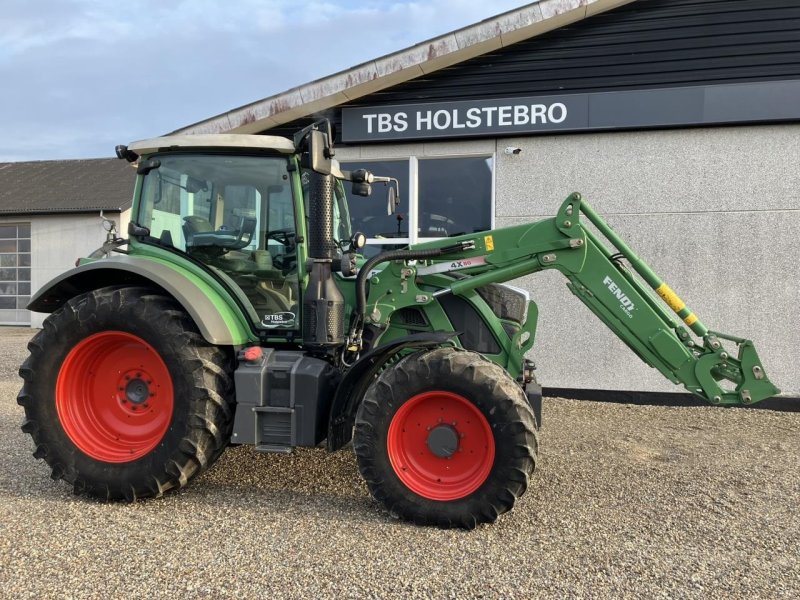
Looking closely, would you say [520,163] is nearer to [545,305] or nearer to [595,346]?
[545,305]

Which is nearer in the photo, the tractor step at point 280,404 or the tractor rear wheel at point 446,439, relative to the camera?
the tractor rear wheel at point 446,439

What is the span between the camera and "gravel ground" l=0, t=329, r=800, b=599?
9.46 ft

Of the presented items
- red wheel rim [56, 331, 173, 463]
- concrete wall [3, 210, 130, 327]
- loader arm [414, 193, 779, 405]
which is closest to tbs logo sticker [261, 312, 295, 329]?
red wheel rim [56, 331, 173, 463]

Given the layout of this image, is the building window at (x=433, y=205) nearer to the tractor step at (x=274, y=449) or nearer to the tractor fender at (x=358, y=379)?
the tractor fender at (x=358, y=379)

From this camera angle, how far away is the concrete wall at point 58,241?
16.0 meters

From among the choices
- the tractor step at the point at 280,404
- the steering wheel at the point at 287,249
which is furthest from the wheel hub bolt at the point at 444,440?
the steering wheel at the point at 287,249

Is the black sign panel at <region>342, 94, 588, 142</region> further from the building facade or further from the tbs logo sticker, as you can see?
the building facade

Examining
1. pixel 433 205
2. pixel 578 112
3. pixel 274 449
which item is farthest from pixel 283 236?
pixel 578 112

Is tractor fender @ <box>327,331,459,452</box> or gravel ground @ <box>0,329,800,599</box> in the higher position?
tractor fender @ <box>327,331,459,452</box>

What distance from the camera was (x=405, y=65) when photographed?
742cm

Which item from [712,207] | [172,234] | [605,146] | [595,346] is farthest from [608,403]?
[172,234]

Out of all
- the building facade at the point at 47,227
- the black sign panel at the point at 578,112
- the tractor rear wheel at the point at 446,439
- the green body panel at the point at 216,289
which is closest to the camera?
the tractor rear wheel at the point at 446,439

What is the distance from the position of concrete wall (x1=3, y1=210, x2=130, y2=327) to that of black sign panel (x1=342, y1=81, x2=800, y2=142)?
10.6 meters

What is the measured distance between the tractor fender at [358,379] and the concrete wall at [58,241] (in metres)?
14.0
